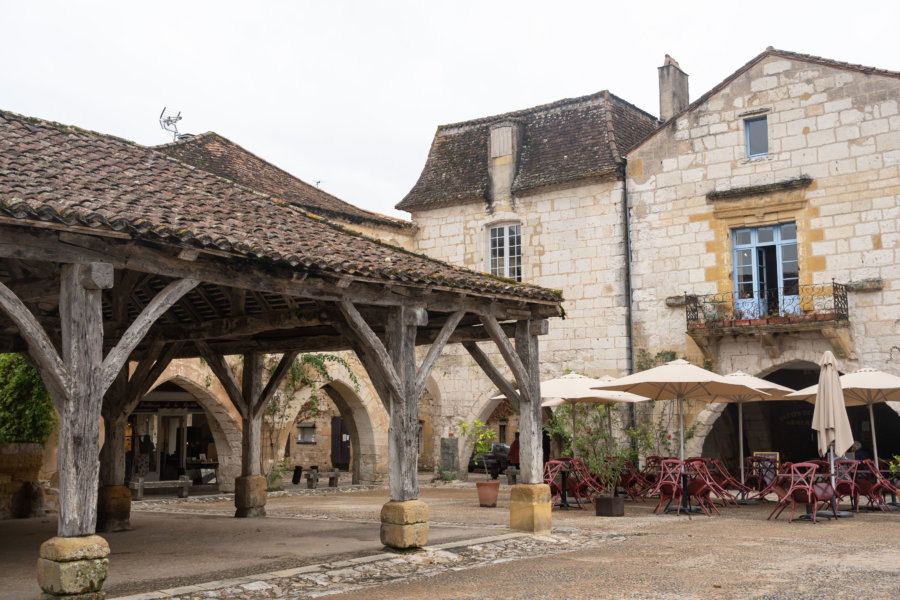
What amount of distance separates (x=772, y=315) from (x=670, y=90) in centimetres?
561

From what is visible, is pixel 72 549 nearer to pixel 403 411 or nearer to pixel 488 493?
pixel 403 411

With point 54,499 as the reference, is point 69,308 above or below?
above

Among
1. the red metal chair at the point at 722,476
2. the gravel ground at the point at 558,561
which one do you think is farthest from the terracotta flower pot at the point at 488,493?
the red metal chair at the point at 722,476

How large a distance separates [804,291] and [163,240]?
39.7 feet

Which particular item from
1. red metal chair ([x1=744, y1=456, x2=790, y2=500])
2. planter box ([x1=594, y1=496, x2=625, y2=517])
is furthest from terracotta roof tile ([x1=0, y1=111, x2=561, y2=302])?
red metal chair ([x1=744, y1=456, x2=790, y2=500])

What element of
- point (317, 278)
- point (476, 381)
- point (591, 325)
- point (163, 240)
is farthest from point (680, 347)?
point (163, 240)

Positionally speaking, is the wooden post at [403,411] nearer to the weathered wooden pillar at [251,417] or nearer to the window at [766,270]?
the weathered wooden pillar at [251,417]

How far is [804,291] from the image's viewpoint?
50.9 feet

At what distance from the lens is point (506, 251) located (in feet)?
62.5

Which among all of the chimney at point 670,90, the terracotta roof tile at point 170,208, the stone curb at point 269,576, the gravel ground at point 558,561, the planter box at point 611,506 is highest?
the chimney at point 670,90

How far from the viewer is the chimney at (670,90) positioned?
61.5 feet

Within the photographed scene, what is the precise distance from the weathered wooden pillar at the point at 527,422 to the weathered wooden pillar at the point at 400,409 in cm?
137

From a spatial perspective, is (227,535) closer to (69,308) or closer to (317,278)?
(317,278)

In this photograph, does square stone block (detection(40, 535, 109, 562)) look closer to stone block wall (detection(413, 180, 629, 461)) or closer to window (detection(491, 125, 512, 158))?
stone block wall (detection(413, 180, 629, 461))
